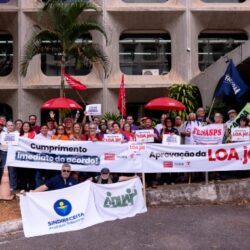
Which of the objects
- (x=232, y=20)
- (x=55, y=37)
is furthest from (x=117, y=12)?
(x=55, y=37)

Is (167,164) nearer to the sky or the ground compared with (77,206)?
nearer to the sky

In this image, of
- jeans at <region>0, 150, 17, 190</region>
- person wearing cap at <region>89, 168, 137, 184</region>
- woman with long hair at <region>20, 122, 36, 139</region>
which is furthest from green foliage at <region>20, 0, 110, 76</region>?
person wearing cap at <region>89, 168, 137, 184</region>

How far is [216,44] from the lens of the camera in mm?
24062

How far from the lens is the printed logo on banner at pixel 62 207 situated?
7621mm

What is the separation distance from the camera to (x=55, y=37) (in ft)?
50.8

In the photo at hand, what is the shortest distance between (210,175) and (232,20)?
1465cm

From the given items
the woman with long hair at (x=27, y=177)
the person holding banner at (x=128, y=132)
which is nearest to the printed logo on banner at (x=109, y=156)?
the person holding banner at (x=128, y=132)

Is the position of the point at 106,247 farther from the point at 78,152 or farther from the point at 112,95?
the point at 112,95

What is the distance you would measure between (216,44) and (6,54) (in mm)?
11576

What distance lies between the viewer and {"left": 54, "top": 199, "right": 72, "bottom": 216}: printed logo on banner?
25.0ft

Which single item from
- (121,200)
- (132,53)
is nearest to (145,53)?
(132,53)

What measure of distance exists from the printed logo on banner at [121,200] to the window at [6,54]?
16.4 meters

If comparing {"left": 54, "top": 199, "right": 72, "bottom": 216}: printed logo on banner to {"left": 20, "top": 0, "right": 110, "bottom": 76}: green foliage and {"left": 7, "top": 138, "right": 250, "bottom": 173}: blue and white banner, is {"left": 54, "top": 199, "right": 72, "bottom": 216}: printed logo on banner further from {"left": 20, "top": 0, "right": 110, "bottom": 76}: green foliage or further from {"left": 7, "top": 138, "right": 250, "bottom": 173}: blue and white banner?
{"left": 20, "top": 0, "right": 110, "bottom": 76}: green foliage

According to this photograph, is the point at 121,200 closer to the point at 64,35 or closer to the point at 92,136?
the point at 92,136
